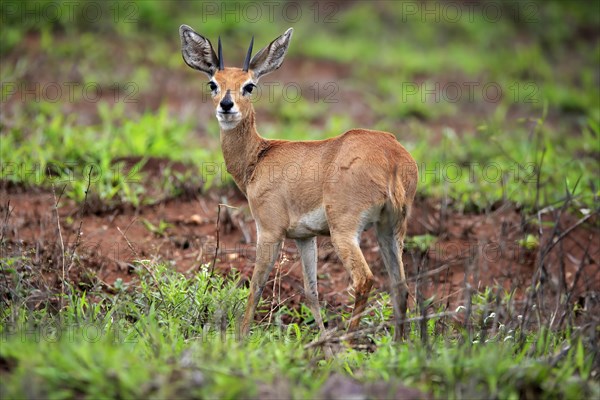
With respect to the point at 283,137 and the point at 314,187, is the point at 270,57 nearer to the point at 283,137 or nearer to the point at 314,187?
the point at 314,187

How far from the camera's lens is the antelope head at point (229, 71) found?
5887mm

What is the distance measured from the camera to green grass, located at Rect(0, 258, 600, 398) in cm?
401

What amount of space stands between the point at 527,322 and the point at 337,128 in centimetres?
540

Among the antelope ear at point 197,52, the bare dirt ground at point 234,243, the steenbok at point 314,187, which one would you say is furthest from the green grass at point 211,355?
the antelope ear at point 197,52

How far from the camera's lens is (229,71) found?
6027 mm

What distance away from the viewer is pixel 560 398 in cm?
435

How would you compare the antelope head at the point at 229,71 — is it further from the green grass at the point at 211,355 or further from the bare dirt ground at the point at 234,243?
the green grass at the point at 211,355

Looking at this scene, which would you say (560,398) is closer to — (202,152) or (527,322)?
(527,322)

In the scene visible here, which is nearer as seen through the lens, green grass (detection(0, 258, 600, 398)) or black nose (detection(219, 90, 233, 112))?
green grass (detection(0, 258, 600, 398))

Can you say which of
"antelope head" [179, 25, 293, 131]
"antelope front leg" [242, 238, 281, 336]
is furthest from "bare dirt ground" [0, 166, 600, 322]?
"antelope head" [179, 25, 293, 131]

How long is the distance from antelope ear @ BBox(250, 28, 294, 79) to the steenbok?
0.01 metres

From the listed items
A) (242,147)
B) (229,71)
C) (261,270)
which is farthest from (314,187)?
(229,71)

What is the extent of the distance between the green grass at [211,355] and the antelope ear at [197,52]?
1.54 m

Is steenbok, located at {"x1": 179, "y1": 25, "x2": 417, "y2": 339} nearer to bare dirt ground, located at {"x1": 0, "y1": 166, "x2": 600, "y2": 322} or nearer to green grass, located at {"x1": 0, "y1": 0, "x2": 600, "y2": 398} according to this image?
green grass, located at {"x1": 0, "y1": 0, "x2": 600, "y2": 398}
